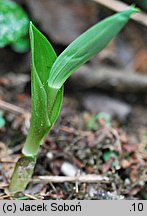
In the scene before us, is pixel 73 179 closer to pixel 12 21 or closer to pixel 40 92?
pixel 40 92

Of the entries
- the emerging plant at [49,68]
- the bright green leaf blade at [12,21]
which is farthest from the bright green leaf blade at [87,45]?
the bright green leaf blade at [12,21]

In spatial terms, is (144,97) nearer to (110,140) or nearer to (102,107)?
(102,107)

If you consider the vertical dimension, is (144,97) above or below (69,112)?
above

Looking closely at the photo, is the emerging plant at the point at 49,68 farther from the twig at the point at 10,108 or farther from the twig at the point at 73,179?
the twig at the point at 10,108

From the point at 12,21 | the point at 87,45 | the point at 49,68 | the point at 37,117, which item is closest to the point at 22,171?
the point at 37,117

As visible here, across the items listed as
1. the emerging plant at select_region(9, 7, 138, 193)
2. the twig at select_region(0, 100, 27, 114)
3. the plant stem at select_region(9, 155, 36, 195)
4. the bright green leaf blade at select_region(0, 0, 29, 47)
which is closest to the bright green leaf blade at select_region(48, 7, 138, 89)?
the emerging plant at select_region(9, 7, 138, 193)

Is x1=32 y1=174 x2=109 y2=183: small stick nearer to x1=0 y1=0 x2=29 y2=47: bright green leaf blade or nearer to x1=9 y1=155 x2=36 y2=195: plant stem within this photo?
x1=9 y1=155 x2=36 y2=195: plant stem

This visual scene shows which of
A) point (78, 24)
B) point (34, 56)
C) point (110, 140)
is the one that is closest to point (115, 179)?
point (110, 140)
